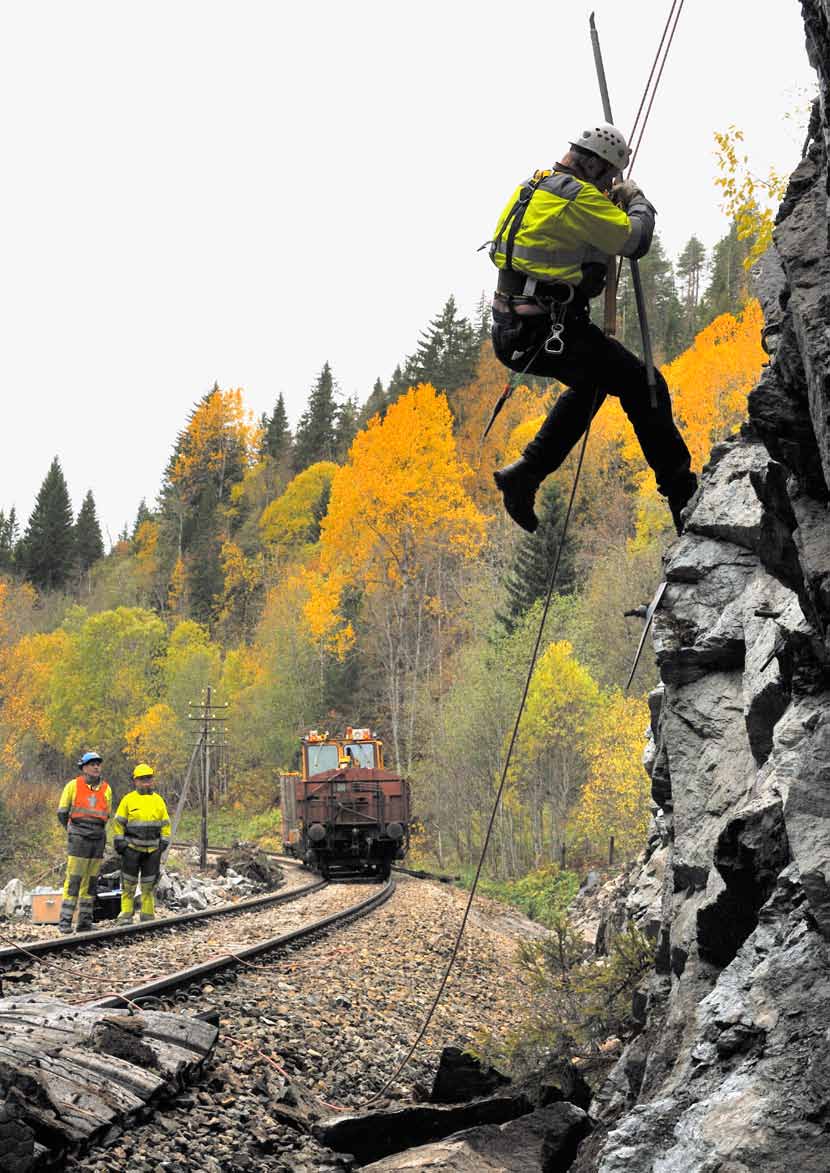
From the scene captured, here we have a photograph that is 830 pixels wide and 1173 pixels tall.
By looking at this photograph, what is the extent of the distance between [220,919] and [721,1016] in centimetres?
1170

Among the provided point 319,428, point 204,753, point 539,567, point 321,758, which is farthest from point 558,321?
point 319,428

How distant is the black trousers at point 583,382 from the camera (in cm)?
509

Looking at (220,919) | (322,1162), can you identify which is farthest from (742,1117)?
(220,919)

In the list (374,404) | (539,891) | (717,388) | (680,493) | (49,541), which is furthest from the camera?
(49,541)

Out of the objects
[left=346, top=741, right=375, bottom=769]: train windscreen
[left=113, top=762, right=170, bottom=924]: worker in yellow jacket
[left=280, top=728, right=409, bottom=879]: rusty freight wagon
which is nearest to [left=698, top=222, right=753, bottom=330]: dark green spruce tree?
[left=346, top=741, right=375, bottom=769]: train windscreen

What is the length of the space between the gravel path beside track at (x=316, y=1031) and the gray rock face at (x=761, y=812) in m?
1.78

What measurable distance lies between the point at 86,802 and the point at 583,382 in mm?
9160

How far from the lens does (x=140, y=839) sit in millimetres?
12742

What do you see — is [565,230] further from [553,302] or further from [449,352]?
[449,352]

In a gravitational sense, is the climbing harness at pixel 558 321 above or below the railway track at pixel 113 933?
above

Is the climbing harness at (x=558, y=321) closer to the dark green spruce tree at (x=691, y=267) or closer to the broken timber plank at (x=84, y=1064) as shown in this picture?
the broken timber plank at (x=84, y=1064)

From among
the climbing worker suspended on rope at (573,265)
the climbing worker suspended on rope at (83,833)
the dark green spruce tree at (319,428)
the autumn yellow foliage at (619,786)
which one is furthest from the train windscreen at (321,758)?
the dark green spruce tree at (319,428)

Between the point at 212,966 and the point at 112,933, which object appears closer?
the point at 212,966

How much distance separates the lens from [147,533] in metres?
93.4
